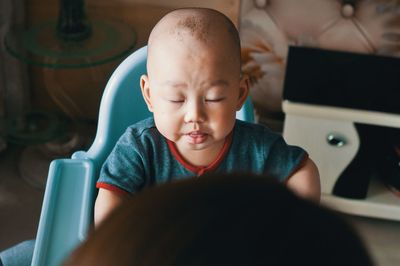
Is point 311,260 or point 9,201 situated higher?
point 311,260

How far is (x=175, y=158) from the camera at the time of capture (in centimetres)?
88

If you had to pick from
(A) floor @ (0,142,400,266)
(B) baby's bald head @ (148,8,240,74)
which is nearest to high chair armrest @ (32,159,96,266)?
(B) baby's bald head @ (148,8,240,74)

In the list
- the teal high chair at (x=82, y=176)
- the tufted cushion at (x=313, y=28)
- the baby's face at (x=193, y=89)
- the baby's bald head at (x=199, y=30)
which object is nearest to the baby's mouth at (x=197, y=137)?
the baby's face at (x=193, y=89)

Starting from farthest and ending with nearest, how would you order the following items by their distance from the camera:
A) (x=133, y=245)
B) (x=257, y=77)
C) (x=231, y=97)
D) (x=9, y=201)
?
(x=257, y=77), (x=9, y=201), (x=231, y=97), (x=133, y=245)

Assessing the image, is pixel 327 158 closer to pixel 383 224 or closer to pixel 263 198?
pixel 383 224

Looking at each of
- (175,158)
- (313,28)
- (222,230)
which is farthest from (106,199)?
(313,28)

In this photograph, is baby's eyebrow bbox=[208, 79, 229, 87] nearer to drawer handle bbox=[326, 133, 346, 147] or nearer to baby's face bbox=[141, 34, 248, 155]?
baby's face bbox=[141, 34, 248, 155]

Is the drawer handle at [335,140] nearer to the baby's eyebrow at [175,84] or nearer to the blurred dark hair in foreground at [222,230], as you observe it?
the baby's eyebrow at [175,84]

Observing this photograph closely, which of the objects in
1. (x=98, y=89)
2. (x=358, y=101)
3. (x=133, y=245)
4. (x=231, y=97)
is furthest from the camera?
(x=98, y=89)

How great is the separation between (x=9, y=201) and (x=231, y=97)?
112cm

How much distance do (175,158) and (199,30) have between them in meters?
0.22

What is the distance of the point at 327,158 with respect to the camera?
5.32 ft

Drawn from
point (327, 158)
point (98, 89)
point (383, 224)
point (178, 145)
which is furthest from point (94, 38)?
point (383, 224)

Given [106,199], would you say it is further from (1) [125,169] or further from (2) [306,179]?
(2) [306,179]
